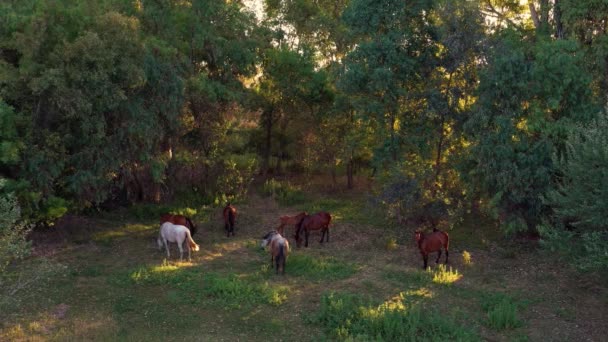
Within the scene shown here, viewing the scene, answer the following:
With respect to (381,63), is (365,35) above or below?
above

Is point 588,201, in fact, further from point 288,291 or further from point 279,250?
point 279,250

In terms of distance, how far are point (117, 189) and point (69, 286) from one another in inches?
380

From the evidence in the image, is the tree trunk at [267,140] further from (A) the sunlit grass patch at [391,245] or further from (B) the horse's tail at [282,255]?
(B) the horse's tail at [282,255]

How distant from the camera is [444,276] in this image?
53.5 ft

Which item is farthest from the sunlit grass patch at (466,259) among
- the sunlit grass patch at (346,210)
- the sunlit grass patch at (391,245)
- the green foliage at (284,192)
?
the green foliage at (284,192)

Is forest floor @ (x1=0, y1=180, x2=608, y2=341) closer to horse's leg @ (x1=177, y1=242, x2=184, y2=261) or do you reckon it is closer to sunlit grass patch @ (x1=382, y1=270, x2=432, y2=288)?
sunlit grass patch @ (x1=382, y1=270, x2=432, y2=288)

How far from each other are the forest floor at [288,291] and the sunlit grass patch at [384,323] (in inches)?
1.6

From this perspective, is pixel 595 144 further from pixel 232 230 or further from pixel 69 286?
pixel 69 286

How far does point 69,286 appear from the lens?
15.7m

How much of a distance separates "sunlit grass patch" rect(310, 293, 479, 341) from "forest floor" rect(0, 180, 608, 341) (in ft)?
0.13

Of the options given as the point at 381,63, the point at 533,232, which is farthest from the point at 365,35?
the point at 533,232

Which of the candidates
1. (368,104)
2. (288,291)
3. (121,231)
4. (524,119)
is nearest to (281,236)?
(288,291)

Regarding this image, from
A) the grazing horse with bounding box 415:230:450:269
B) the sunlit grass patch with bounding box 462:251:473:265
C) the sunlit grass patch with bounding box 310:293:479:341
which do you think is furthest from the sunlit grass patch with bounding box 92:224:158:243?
the sunlit grass patch with bounding box 462:251:473:265

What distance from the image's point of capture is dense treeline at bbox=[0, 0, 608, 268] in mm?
16359
